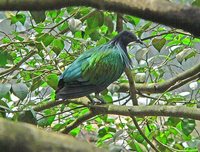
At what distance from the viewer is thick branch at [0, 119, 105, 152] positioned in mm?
361

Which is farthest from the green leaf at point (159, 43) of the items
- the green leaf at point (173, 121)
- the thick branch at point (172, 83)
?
the green leaf at point (173, 121)

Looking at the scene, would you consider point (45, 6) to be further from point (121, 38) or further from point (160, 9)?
point (121, 38)

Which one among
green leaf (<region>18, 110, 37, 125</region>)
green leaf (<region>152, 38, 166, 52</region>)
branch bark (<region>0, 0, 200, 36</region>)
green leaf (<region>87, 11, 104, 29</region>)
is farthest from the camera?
green leaf (<region>152, 38, 166, 52</region>)

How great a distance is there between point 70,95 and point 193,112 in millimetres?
372

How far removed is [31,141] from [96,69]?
1095 mm

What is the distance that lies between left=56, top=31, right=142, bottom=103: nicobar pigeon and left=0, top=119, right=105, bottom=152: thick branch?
3.16ft

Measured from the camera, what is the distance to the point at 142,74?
1.64 m

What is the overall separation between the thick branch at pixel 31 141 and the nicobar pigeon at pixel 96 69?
96 cm

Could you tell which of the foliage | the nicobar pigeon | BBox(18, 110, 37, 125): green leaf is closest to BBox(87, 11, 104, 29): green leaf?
the foliage

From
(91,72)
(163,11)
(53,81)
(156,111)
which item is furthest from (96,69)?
(163,11)

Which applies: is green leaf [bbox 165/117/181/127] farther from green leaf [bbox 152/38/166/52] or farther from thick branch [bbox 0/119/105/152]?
thick branch [bbox 0/119/105/152]

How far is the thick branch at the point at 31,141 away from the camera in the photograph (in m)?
0.36

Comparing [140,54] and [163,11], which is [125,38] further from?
[163,11]

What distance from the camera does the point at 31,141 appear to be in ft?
1.20
